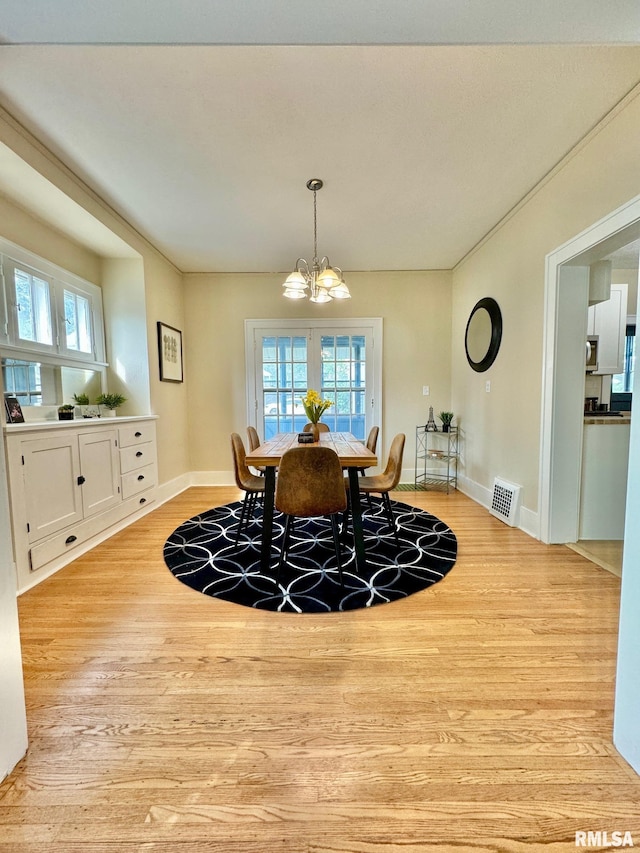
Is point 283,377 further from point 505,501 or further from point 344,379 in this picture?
point 505,501

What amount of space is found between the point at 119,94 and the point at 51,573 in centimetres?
279

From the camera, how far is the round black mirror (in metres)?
3.20

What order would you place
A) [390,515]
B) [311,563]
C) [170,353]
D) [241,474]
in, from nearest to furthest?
1. [311,563]
2. [241,474]
3. [390,515]
4. [170,353]

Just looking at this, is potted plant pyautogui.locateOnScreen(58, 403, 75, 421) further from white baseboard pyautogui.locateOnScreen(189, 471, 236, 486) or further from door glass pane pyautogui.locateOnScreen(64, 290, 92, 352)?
white baseboard pyautogui.locateOnScreen(189, 471, 236, 486)

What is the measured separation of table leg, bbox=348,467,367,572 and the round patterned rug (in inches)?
3.4

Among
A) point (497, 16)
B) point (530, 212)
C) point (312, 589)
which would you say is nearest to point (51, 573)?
point (312, 589)

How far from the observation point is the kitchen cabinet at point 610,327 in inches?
126

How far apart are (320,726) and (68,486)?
2231 millimetres

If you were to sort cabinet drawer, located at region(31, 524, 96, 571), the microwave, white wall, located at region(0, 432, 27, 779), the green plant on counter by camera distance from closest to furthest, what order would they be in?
white wall, located at region(0, 432, 27, 779) → cabinet drawer, located at region(31, 524, 96, 571) → the microwave → the green plant on counter

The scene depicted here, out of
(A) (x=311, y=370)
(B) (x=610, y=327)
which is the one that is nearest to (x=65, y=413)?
(A) (x=311, y=370)

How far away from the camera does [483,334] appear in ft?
11.3

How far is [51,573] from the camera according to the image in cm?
220

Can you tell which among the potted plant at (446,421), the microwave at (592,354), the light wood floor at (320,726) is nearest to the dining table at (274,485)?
the light wood floor at (320,726)

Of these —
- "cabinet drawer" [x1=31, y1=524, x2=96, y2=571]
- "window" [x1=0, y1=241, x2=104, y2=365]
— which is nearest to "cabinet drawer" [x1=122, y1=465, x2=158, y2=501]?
"cabinet drawer" [x1=31, y1=524, x2=96, y2=571]
